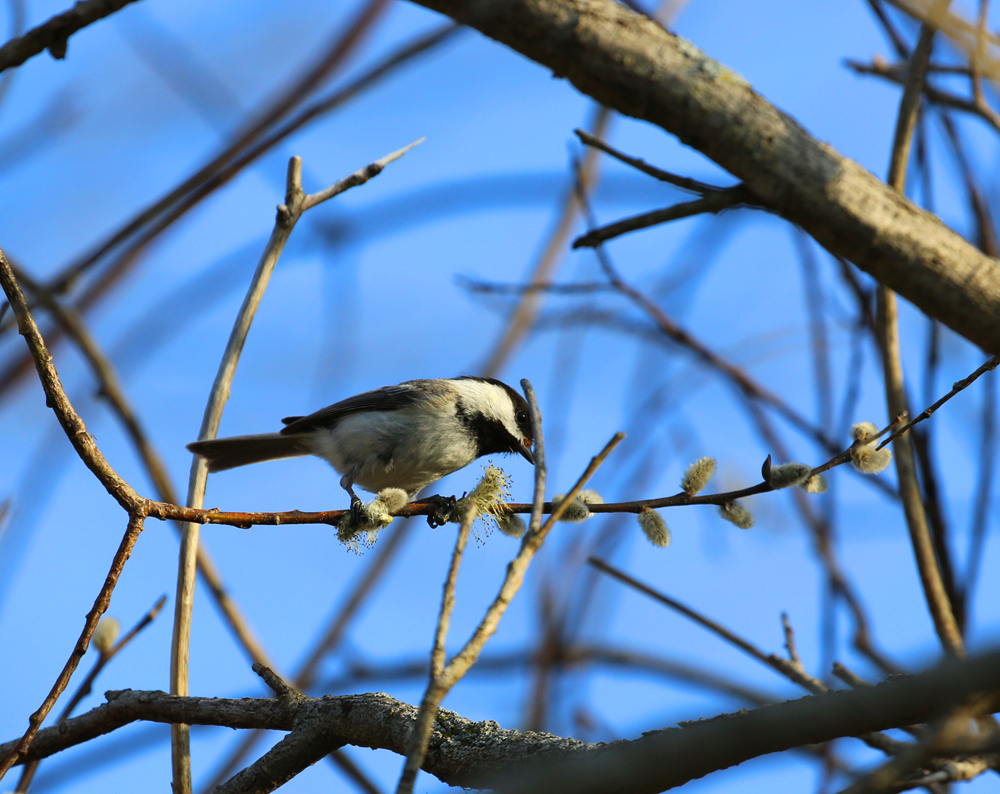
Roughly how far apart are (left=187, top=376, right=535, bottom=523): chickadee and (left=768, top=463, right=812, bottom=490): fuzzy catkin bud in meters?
1.90

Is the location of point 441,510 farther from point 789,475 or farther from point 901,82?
point 901,82

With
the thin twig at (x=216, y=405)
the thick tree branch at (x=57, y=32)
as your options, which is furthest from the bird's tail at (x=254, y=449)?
the thick tree branch at (x=57, y=32)

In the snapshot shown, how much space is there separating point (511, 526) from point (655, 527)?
530mm

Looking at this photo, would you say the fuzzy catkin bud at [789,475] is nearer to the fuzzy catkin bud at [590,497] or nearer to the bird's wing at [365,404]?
the fuzzy catkin bud at [590,497]

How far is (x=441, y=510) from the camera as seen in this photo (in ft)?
9.78

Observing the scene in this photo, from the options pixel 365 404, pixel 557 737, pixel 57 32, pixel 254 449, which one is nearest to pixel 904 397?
pixel 557 737

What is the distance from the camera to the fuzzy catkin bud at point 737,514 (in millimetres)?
1952

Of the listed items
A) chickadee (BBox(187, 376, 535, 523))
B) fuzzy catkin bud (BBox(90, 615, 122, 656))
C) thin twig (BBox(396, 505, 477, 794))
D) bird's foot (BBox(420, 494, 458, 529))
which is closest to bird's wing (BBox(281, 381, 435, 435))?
chickadee (BBox(187, 376, 535, 523))

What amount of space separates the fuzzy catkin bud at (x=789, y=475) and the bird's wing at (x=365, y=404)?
7.14ft

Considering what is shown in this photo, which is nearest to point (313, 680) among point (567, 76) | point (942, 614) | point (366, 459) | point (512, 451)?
point (366, 459)

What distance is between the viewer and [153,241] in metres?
3.27

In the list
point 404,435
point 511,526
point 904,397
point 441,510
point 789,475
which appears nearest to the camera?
point 789,475

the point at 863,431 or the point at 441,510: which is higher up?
the point at 441,510

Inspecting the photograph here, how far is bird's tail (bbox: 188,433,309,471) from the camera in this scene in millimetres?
3709
